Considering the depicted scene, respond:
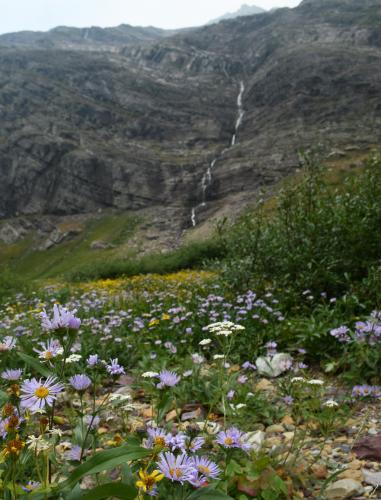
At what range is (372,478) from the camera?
2.33 m

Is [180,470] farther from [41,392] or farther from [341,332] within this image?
[341,332]

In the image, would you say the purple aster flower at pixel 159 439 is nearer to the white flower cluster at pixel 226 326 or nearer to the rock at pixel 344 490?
the white flower cluster at pixel 226 326

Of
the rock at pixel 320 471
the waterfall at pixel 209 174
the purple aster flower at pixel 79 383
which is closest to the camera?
the purple aster flower at pixel 79 383

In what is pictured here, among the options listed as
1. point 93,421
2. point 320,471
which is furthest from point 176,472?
point 320,471

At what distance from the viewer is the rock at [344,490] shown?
2215mm

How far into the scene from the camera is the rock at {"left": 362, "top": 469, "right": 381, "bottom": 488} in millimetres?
2285

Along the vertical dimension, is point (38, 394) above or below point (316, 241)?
above

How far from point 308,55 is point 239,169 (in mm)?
43454

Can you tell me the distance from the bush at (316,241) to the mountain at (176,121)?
43.0 meters

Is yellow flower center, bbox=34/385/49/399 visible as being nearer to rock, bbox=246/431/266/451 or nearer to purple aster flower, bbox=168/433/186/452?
purple aster flower, bbox=168/433/186/452

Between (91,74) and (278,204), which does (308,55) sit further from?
(278,204)

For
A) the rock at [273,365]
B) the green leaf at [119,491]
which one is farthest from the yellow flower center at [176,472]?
the rock at [273,365]

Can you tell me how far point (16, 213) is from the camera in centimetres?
7294

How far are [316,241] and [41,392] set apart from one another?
5.97 m
